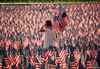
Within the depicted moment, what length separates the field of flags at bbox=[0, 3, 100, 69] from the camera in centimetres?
173

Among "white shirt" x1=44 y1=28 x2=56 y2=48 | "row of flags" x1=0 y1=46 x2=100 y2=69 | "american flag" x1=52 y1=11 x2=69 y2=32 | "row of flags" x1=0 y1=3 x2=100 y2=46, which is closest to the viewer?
"row of flags" x1=0 y1=46 x2=100 y2=69

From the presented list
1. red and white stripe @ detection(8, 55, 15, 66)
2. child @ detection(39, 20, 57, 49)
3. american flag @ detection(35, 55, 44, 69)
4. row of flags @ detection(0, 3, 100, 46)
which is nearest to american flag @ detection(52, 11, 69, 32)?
child @ detection(39, 20, 57, 49)

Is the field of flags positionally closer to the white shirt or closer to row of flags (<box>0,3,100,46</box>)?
row of flags (<box>0,3,100,46</box>)

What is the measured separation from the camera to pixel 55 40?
4.33 meters

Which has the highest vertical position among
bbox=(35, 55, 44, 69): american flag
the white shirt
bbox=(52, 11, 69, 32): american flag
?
bbox=(52, 11, 69, 32): american flag

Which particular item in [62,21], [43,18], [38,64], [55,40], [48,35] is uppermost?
[43,18]

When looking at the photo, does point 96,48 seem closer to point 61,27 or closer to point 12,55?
point 61,27

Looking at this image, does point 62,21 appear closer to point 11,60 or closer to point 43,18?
point 11,60

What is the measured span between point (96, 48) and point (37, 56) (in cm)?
107

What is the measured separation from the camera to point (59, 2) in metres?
9.16

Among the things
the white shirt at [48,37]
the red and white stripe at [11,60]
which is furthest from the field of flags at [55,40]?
the white shirt at [48,37]

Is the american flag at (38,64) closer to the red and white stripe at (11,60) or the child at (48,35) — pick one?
the red and white stripe at (11,60)

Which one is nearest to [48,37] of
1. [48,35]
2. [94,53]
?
[48,35]

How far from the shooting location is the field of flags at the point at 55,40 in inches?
67.9
